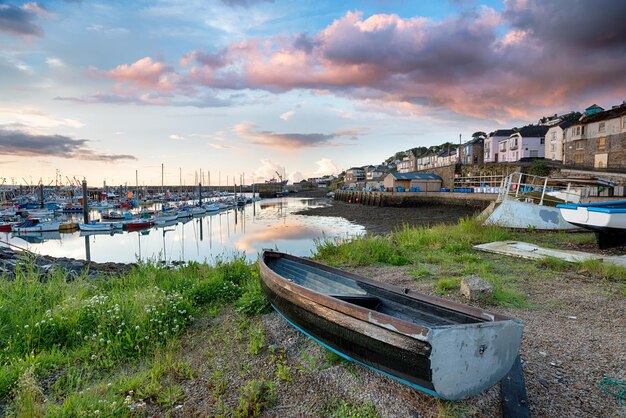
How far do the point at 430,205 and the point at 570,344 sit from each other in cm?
4508

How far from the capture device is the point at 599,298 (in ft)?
19.5

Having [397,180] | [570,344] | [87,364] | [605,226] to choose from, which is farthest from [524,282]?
[397,180]

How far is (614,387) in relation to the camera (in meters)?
3.40

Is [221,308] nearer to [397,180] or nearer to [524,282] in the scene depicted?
[524,282]

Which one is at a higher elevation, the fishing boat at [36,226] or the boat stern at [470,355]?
the boat stern at [470,355]

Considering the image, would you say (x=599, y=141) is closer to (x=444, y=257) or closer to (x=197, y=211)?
(x=444, y=257)

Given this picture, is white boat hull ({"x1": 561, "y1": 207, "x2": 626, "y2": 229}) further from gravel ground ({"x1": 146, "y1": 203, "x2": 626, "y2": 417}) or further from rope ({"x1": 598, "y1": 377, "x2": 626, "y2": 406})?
rope ({"x1": 598, "y1": 377, "x2": 626, "y2": 406})

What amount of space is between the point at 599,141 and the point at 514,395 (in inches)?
2039

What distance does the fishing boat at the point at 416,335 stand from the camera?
9.08 feet

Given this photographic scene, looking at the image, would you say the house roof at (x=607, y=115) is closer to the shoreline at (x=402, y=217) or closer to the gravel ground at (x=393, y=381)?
the shoreline at (x=402, y=217)

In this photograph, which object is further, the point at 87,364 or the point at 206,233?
the point at 206,233

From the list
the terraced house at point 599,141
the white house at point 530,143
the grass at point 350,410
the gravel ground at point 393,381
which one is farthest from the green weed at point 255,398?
the white house at point 530,143

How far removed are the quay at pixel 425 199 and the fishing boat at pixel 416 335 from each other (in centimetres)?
3739

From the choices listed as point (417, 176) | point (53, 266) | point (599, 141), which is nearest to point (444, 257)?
point (53, 266)
